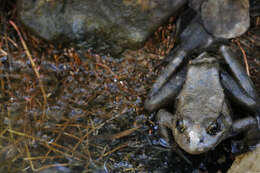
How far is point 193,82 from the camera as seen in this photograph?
3.11m

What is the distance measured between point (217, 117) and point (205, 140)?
0.95 feet

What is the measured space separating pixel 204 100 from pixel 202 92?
106mm

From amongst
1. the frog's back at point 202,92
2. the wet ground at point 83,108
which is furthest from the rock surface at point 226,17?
the frog's back at point 202,92

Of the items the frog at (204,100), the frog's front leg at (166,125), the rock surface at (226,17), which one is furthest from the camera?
the rock surface at (226,17)

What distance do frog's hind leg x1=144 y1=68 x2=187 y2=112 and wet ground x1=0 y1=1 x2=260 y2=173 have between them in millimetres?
106

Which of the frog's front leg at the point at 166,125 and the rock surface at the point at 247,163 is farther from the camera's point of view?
the frog's front leg at the point at 166,125

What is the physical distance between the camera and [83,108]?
3266mm

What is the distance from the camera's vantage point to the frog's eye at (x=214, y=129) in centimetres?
267

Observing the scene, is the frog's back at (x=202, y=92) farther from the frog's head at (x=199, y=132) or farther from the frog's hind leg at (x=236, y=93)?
the frog's hind leg at (x=236, y=93)

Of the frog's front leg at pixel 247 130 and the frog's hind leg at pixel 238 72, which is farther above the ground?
the frog's hind leg at pixel 238 72

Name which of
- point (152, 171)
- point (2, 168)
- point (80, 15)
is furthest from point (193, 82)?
point (2, 168)

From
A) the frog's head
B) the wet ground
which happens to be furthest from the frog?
the wet ground

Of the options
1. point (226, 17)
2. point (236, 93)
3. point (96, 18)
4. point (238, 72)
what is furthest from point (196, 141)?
point (96, 18)

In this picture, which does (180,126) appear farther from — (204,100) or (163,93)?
(163,93)
